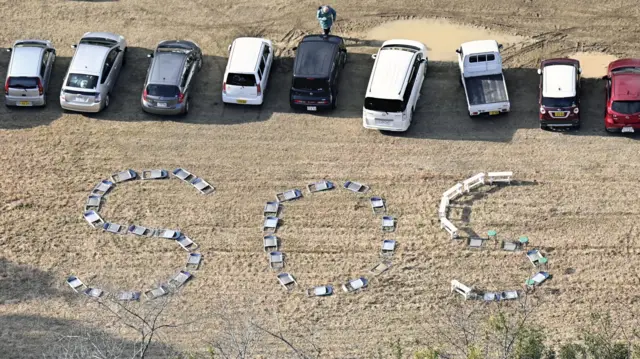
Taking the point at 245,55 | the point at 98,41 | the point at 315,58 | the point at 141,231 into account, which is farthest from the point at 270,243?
the point at 98,41

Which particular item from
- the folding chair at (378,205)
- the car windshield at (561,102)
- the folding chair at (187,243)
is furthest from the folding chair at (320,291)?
the car windshield at (561,102)

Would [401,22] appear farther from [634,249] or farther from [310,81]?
[634,249]

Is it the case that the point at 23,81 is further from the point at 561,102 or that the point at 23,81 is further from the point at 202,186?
the point at 561,102

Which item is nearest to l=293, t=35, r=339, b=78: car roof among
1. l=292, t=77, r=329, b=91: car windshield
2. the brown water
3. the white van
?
l=292, t=77, r=329, b=91: car windshield

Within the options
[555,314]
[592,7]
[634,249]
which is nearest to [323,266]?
[555,314]

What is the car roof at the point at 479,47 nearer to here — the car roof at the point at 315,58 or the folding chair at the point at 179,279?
the car roof at the point at 315,58

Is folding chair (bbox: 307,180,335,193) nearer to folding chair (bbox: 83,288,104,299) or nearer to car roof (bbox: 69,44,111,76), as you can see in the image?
folding chair (bbox: 83,288,104,299)
